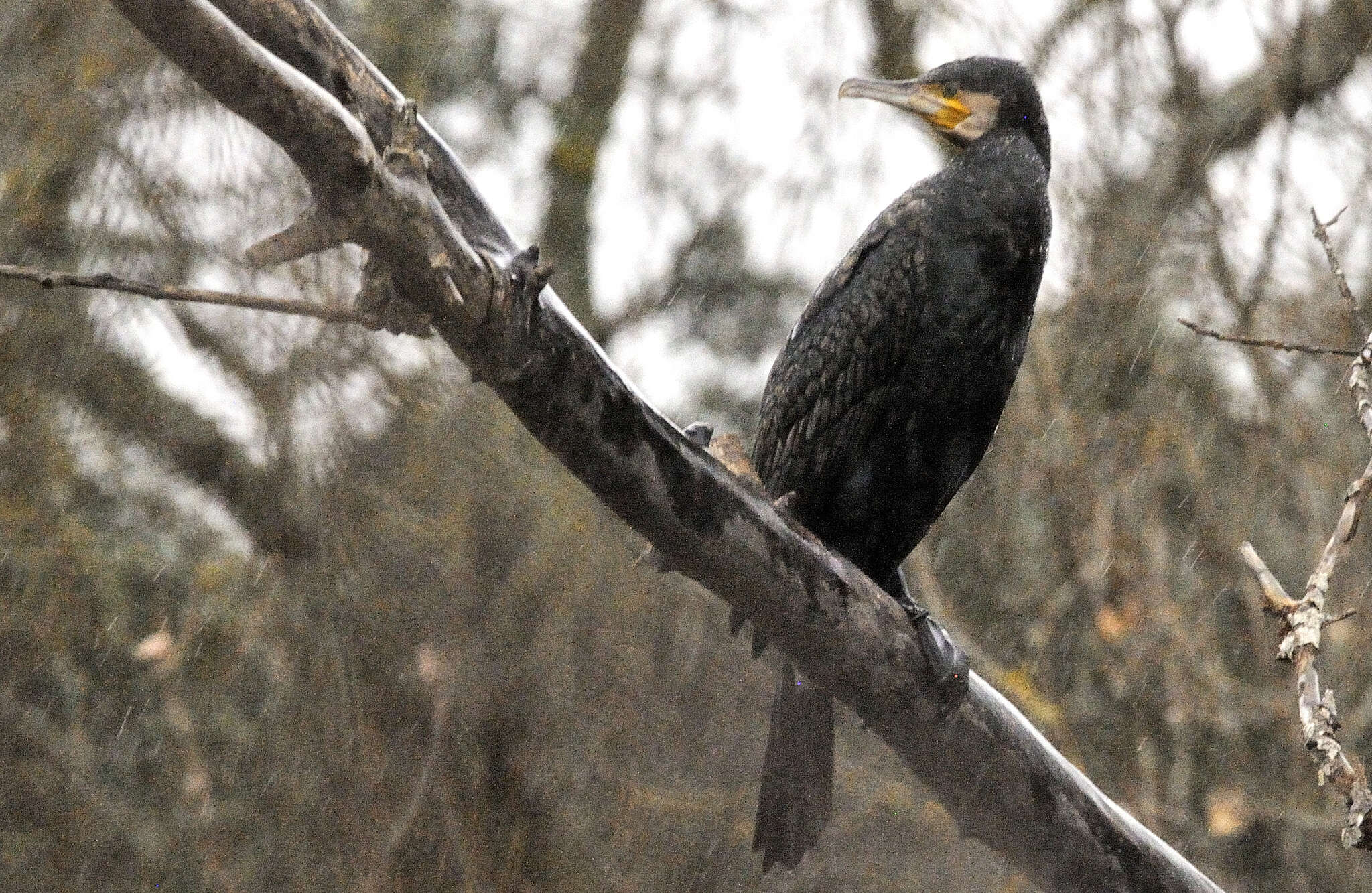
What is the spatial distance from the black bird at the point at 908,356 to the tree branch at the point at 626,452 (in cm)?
22

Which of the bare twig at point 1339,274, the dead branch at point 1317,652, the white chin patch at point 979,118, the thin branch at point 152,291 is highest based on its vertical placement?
the white chin patch at point 979,118

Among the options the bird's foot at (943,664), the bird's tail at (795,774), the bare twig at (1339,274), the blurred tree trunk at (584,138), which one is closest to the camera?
the bare twig at (1339,274)

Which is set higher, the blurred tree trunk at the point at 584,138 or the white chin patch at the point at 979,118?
the blurred tree trunk at the point at 584,138

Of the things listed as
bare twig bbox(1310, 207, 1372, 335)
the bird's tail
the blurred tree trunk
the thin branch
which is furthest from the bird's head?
the blurred tree trunk

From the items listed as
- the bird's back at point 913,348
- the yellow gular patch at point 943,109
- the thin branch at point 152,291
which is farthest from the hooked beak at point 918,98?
the thin branch at point 152,291

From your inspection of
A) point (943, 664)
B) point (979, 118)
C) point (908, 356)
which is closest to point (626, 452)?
point (943, 664)

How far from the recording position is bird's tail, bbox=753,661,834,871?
8.23 feet

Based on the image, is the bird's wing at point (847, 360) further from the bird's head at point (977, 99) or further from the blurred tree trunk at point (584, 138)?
the blurred tree trunk at point (584, 138)

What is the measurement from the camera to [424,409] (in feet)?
10.9

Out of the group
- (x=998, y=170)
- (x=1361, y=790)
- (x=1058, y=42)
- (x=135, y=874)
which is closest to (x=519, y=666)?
(x=135, y=874)

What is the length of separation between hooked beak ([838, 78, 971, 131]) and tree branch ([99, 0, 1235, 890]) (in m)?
0.95

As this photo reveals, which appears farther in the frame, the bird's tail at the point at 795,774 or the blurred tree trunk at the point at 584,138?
the blurred tree trunk at the point at 584,138

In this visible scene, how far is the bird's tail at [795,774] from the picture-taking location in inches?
98.7

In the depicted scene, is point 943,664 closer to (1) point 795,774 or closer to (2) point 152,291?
(1) point 795,774
